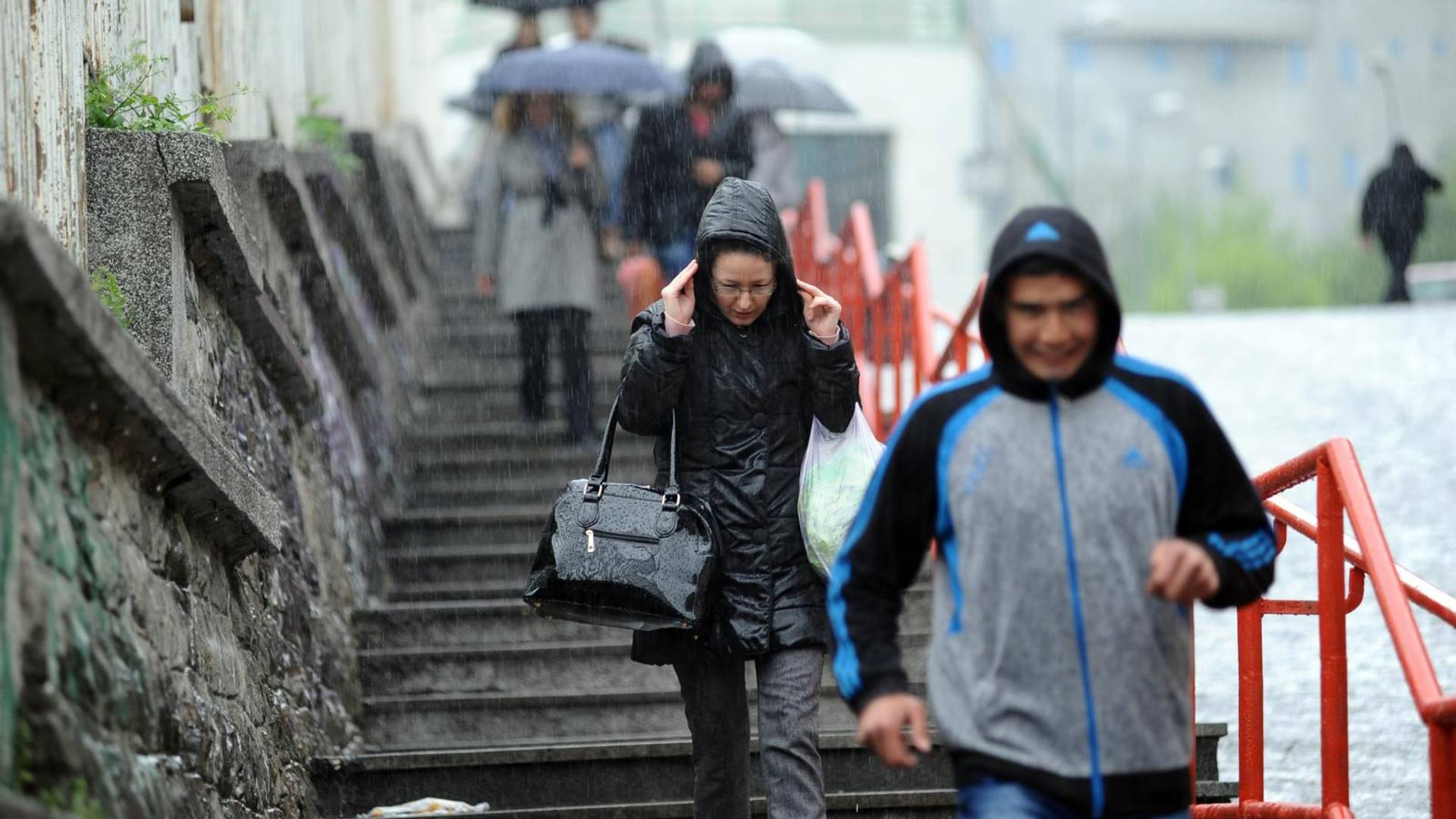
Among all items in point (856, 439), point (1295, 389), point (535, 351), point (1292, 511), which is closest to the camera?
point (856, 439)

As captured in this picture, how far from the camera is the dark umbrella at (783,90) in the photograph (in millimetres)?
12961

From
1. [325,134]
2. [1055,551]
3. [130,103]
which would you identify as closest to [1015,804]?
[1055,551]

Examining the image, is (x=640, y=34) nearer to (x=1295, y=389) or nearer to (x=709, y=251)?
(x=1295, y=389)

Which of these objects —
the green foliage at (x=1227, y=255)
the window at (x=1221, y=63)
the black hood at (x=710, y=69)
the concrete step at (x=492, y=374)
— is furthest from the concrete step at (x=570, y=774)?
the green foliage at (x=1227, y=255)

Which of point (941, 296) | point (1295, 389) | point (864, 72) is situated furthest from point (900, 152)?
point (1295, 389)

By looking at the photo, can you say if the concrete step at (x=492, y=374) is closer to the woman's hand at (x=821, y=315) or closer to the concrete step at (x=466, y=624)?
the concrete step at (x=466, y=624)

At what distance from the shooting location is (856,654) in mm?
3346

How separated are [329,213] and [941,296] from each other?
82.1ft

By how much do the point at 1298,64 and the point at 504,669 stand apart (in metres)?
44.6

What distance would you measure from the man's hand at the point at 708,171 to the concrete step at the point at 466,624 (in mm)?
2696

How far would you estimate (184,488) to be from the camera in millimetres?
4547

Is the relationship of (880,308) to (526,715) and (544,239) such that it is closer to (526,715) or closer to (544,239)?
(544,239)

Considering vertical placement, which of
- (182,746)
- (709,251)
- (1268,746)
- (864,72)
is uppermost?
(864,72)

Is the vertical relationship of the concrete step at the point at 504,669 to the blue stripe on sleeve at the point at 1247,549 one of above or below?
below
